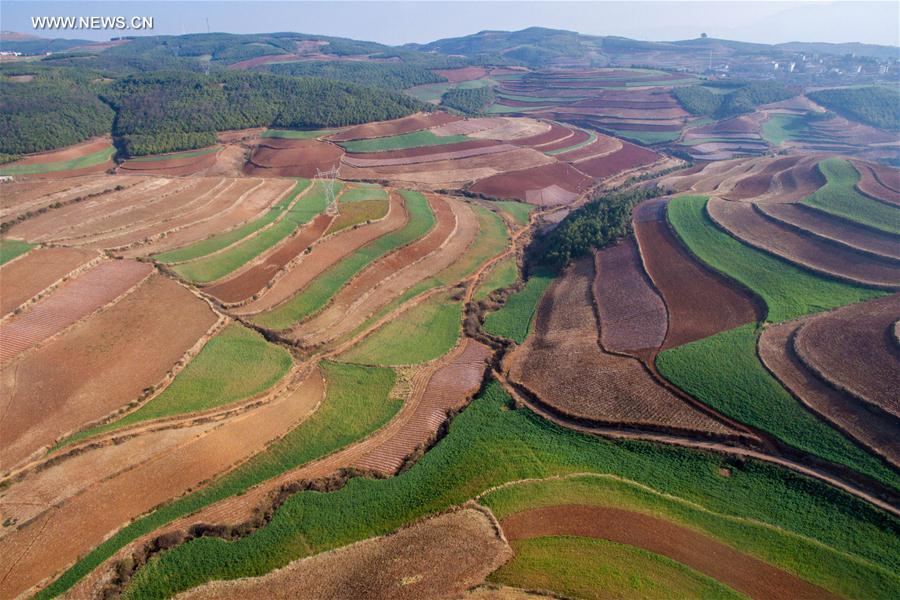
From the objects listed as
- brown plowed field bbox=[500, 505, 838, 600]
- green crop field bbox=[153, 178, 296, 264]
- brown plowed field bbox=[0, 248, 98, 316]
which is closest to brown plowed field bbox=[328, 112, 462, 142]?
green crop field bbox=[153, 178, 296, 264]

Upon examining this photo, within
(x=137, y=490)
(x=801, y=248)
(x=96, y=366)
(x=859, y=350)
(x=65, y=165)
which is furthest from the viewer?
(x=65, y=165)

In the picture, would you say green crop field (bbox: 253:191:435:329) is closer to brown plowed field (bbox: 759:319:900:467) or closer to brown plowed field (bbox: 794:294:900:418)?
brown plowed field (bbox: 759:319:900:467)

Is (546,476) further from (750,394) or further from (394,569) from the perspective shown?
(750,394)

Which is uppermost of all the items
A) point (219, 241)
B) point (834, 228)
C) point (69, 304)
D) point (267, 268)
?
point (834, 228)

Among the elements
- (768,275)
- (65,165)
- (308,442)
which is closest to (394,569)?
(308,442)

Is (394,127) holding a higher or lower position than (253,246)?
higher

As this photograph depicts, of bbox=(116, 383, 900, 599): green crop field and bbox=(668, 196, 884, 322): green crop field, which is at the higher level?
bbox=(668, 196, 884, 322): green crop field

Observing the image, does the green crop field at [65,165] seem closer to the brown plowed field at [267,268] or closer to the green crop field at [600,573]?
the brown plowed field at [267,268]
